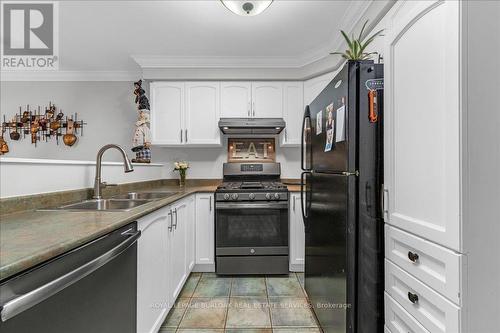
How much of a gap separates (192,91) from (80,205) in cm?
192

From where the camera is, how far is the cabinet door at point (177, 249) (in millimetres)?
1867

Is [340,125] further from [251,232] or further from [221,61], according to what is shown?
[221,61]

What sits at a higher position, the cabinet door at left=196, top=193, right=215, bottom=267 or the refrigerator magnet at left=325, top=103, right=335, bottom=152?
the refrigerator magnet at left=325, top=103, right=335, bottom=152

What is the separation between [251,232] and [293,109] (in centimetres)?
157

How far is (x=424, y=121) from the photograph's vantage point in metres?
0.90

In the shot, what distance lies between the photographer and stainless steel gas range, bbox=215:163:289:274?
2.57m

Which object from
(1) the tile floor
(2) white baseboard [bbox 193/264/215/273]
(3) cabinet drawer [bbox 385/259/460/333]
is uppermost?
(3) cabinet drawer [bbox 385/259/460/333]

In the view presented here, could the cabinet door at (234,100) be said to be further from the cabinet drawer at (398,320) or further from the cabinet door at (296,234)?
the cabinet drawer at (398,320)

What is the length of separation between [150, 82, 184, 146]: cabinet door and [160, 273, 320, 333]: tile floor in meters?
1.63

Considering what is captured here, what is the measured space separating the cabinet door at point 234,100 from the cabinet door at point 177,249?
1317 millimetres

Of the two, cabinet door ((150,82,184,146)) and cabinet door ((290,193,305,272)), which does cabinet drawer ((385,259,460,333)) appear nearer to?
cabinet door ((290,193,305,272))

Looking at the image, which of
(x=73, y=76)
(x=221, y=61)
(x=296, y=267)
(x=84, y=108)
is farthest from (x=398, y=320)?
(x=73, y=76)

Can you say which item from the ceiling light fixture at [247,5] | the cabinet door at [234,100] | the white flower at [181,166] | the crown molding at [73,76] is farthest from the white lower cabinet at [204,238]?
the crown molding at [73,76]

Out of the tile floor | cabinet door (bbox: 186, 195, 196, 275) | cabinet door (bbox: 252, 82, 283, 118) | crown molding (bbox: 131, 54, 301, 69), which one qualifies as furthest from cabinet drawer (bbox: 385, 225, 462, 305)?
crown molding (bbox: 131, 54, 301, 69)
